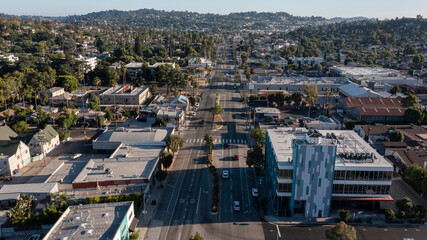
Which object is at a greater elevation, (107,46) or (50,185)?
(107,46)

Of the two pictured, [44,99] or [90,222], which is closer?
[90,222]

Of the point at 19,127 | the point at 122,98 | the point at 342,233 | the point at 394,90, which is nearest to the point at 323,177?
the point at 342,233

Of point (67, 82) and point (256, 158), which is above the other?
point (67, 82)

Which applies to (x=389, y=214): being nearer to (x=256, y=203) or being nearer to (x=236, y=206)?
(x=256, y=203)

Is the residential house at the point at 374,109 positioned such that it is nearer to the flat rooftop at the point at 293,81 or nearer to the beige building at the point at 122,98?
the flat rooftop at the point at 293,81

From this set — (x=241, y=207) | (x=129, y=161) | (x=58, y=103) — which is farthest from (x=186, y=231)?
(x=58, y=103)

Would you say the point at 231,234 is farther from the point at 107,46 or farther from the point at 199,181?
the point at 107,46

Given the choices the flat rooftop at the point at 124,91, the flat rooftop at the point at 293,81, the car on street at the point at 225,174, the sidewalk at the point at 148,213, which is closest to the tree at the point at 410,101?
the flat rooftop at the point at 293,81
